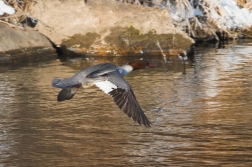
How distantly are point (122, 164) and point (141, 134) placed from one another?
1019 mm

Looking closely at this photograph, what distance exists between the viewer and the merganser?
18.6 feet

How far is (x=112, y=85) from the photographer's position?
236 inches

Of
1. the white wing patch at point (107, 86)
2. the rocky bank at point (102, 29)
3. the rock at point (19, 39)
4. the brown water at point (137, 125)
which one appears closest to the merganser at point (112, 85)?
the white wing patch at point (107, 86)

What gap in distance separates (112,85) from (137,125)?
858 mm

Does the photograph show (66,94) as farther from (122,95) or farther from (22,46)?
(22,46)

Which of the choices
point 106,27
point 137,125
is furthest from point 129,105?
point 106,27

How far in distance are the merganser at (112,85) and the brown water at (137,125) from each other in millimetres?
392

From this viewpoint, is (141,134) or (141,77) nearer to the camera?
(141,134)

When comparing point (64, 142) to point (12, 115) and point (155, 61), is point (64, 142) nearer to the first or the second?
point (12, 115)

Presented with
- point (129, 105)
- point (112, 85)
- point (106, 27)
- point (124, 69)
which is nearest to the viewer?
point (129, 105)

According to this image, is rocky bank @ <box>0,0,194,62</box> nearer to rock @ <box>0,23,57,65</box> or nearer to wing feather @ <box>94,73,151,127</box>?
rock @ <box>0,23,57,65</box>

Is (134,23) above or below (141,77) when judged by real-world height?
above

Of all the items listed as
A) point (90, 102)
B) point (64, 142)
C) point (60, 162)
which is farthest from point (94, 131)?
point (90, 102)

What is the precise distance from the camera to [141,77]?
10.2 metres
